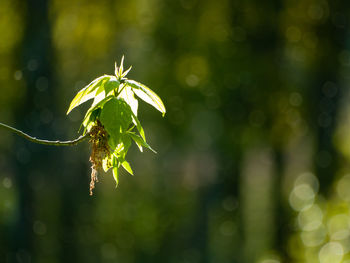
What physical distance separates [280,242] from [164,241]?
169 inches

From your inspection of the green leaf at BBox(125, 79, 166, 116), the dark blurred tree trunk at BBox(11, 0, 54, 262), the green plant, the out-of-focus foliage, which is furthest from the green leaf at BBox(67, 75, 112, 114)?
the dark blurred tree trunk at BBox(11, 0, 54, 262)

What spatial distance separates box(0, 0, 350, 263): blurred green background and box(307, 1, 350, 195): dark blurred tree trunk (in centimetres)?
3

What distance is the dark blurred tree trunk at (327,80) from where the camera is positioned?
A: 12.7 m

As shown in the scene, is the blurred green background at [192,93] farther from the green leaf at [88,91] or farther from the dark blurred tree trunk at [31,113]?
the green leaf at [88,91]

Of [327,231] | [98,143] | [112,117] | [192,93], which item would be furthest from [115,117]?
[192,93]

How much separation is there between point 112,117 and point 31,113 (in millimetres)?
11698

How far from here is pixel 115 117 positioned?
1.89 metres

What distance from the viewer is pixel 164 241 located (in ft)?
52.5

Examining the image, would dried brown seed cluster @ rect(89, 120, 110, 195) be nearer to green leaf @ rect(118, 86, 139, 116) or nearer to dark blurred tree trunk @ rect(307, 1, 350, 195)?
green leaf @ rect(118, 86, 139, 116)

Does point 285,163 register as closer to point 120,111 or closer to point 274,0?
point 274,0

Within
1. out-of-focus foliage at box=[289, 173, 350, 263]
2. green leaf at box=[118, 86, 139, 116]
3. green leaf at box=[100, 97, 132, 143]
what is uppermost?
green leaf at box=[118, 86, 139, 116]

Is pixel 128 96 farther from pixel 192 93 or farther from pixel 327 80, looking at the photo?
pixel 327 80

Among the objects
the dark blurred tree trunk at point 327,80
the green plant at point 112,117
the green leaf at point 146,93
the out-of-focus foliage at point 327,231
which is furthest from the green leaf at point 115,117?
the dark blurred tree trunk at point 327,80

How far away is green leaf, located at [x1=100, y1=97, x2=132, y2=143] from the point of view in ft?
6.19
